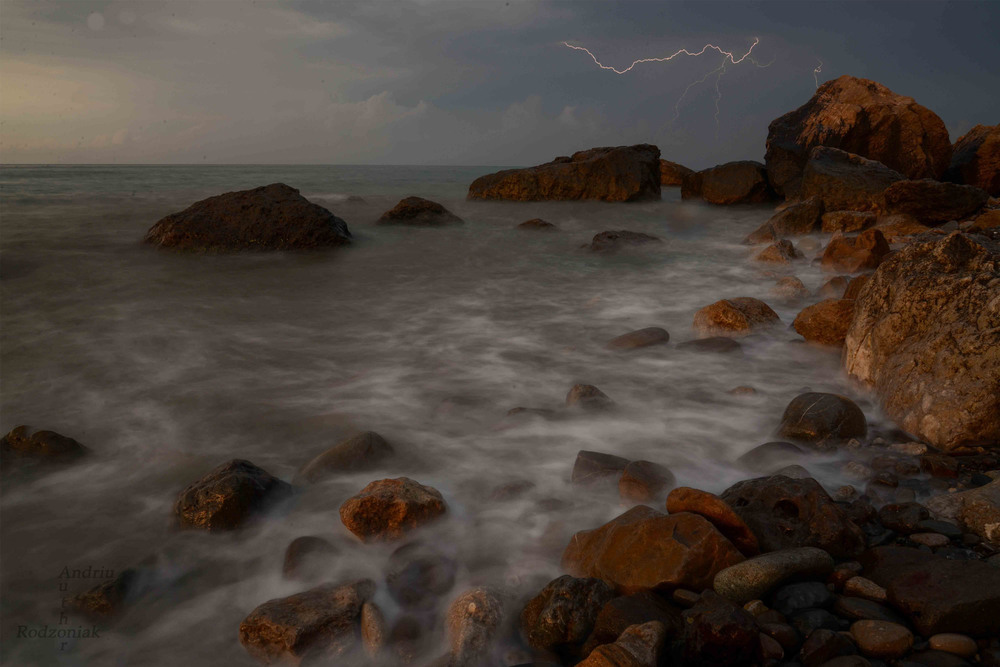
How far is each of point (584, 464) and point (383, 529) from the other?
Result: 3.79 ft

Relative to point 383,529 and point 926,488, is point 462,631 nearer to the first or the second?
point 383,529

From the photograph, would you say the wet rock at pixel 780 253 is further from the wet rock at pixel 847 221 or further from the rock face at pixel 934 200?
the rock face at pixel 934 200

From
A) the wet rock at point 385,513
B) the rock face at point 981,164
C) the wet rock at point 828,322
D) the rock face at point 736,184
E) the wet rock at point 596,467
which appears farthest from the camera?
the rock face at point 736,184

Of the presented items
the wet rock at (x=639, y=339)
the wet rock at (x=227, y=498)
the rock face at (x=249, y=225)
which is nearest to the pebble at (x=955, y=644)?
the wet rock at (x=227, y=498)

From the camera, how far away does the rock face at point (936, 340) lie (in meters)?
3.42

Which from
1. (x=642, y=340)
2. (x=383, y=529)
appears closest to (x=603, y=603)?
(x=383, y=529)

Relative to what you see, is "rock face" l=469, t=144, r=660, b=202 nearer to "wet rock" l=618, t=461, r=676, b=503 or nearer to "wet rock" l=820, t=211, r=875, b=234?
"wet rock" l=820, t=211, r=875, b=234

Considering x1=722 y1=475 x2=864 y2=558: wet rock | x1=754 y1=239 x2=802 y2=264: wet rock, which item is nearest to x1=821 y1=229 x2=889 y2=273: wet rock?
x1=754 y1=239 x2=802 y2=264: wet rock

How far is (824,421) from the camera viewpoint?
369 centimetres

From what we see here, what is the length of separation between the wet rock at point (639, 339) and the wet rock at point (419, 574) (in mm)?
3451

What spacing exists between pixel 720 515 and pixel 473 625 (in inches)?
44.4

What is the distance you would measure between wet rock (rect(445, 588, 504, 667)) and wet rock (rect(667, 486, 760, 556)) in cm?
91

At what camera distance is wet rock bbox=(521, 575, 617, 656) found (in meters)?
2.29

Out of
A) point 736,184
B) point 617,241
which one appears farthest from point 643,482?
point 736,184
